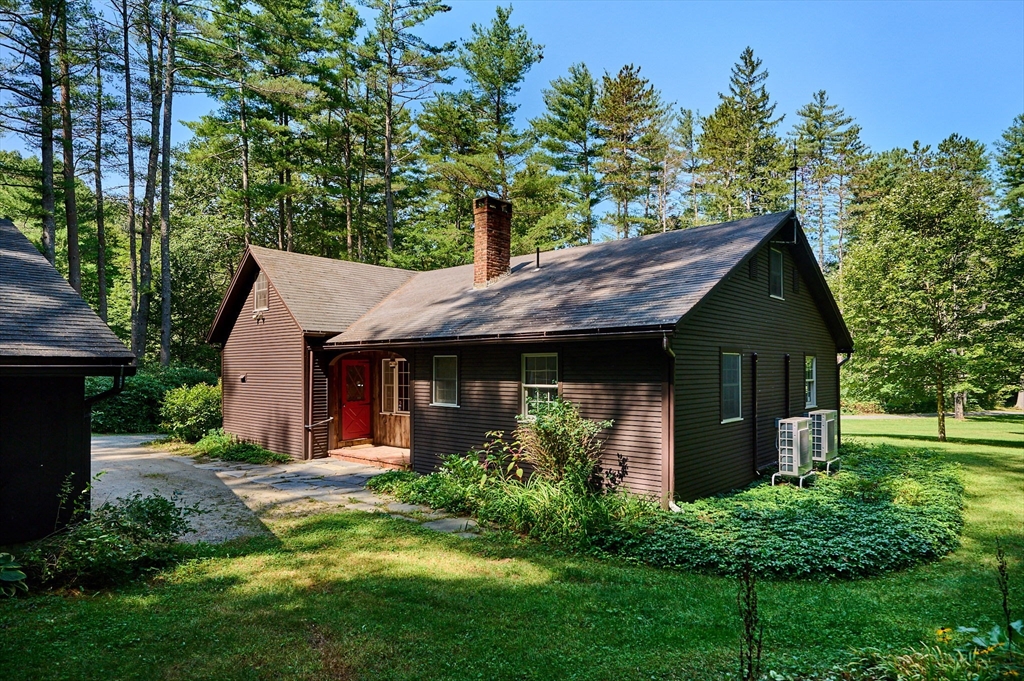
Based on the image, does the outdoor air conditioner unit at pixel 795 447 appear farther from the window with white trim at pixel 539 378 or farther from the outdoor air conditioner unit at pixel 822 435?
the window with white trim at pixel 539 378

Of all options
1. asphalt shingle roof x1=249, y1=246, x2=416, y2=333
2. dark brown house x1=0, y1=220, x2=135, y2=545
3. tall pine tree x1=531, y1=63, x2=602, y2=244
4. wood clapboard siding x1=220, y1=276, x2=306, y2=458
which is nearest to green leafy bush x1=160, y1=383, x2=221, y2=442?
wood clapboard siding x1=220, y1=276, x2=306, y2=458

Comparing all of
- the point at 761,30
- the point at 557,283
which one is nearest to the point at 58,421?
the point at 557,283

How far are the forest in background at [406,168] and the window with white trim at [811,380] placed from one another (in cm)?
432

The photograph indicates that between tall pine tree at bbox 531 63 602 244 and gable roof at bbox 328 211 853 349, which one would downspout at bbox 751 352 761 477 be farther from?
tall pine tree at bbox 531 63 602 244

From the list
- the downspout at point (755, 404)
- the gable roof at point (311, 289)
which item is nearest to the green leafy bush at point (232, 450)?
the gable roof at point (311, 289)

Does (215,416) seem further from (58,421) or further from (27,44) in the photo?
(27,44)

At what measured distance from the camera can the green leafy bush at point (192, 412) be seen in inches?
651

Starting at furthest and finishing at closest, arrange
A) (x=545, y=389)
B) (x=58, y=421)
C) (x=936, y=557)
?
1. (x=545, y=389)
2. (x=936, y=557)
3. (x=58, y=421)

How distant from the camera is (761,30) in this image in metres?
11.4

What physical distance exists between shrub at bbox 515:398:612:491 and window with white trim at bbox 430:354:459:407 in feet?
10.0

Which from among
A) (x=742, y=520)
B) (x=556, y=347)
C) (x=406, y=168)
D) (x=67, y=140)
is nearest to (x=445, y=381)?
(x=556, y=347)

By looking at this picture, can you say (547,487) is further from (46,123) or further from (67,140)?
(67,140)

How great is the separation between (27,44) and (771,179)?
33.1 m

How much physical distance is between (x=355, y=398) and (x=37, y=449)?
862 centimetres
